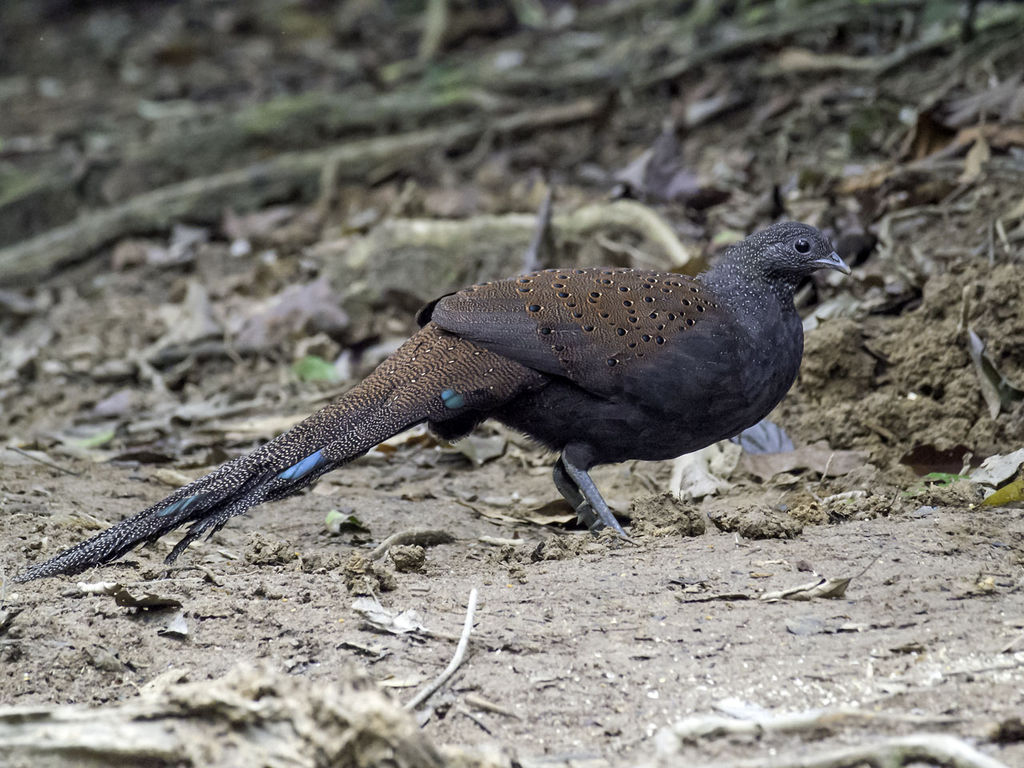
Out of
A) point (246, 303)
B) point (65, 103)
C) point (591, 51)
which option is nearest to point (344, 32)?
point (65, 103)

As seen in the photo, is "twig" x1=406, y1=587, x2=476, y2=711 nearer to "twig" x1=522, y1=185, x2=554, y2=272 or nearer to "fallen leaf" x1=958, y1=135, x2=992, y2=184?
"twig" x1=522, y1=185, x2=554, y2=272

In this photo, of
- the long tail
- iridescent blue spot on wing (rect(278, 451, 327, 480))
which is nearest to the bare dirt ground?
the long tail

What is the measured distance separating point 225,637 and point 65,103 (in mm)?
9827

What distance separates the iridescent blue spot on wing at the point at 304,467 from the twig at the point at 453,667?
890mm

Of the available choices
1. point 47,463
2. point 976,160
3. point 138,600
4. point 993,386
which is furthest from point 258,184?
point 138,600

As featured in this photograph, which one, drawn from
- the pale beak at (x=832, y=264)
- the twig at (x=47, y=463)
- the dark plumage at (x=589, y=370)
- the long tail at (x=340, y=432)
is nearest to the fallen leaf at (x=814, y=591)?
the dark plumage at (x=589, y=370)

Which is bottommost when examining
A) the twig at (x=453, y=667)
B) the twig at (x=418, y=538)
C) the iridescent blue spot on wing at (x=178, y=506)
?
the twig at (x=418, y=538)

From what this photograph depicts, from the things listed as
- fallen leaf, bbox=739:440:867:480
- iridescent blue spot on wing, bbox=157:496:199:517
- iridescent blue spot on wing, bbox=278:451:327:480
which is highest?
iridescent blue spot on wing, bbox=157:496:199:517

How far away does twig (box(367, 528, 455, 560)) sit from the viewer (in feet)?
13.0

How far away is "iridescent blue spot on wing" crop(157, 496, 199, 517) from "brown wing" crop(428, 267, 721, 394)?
3.55ft

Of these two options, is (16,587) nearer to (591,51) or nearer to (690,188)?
(690,188)

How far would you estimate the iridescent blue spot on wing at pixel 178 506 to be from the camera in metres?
3.40

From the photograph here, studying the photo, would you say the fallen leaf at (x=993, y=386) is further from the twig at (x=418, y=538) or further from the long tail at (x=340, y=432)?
the twig at (x=418, y=538)

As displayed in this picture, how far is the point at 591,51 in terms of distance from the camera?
9391 millimetres
